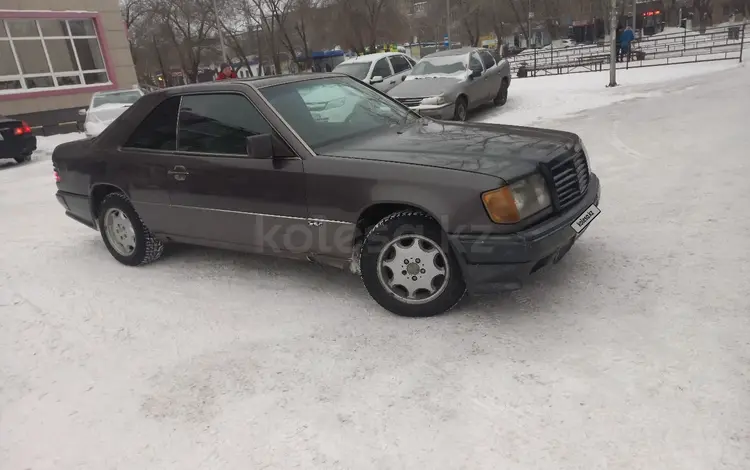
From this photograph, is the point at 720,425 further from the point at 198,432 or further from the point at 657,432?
the point at 198,432

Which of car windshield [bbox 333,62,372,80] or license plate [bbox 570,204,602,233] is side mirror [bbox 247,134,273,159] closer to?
license plate [bbox 570,204,602,233]

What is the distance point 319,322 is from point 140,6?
5096cm

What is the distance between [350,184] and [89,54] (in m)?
23.9

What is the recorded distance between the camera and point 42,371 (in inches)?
130

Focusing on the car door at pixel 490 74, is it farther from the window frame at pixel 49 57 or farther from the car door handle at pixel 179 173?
the window frame at pixel 49 57

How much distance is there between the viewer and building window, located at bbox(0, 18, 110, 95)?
65.8ft

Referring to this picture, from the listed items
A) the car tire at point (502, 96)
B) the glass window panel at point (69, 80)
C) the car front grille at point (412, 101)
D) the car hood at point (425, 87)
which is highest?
the glass window panel at point (69, 80)

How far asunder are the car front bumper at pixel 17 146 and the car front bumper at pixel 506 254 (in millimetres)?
12401

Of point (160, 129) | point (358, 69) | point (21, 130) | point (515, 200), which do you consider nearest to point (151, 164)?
point (160, 129)

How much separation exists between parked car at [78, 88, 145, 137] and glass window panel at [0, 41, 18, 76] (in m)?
9.43

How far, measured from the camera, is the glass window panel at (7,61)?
19875mm

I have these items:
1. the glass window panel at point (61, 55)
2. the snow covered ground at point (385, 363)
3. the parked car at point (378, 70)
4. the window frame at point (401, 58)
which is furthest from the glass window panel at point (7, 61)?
the snow covered ground at point (385, 363)

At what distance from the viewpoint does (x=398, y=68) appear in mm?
13742

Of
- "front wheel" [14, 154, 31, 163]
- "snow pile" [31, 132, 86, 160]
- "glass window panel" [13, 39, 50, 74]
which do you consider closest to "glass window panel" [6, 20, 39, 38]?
"glass window panel" [13, 39, 50, 74]
